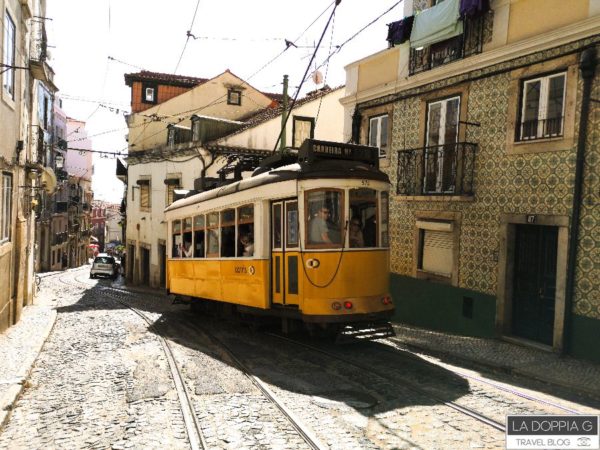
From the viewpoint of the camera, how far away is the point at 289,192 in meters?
8.28

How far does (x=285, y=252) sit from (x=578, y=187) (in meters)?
4.85

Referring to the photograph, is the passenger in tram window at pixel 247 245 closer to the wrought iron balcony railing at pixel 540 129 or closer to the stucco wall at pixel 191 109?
the wrought iron balcony railing at pixel 540 129

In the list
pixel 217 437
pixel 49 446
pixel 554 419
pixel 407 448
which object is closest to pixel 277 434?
pixel 217 437

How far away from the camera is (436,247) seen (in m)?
11.6

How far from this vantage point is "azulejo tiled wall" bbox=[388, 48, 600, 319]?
8.28 metres

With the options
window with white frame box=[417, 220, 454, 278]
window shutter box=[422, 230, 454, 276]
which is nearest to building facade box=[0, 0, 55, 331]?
window with white frame box=[417, 220, 454, 278]

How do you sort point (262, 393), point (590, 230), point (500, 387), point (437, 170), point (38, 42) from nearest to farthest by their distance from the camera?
point (262, 393)
point (500, 387)
point (590, 230)
point (437, 170)
point (38, 42)

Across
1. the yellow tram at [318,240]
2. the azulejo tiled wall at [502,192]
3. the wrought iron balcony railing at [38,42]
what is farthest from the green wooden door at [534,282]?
the wrought iron balcony railing at [38,42]

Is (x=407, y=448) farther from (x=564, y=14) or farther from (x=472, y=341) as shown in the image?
(x=564, y=14)

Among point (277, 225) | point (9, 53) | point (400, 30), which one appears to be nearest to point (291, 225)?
point (277, 225)

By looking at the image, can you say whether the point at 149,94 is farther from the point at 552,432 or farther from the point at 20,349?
the point at 552,432

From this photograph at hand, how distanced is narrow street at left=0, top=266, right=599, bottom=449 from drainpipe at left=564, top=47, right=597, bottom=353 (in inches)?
80.8

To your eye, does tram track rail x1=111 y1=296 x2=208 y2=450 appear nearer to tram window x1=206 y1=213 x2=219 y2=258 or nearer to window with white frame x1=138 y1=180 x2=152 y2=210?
tram window x1=206 y1=213 x2=219 y2=258

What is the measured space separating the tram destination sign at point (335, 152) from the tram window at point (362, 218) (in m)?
0.77
